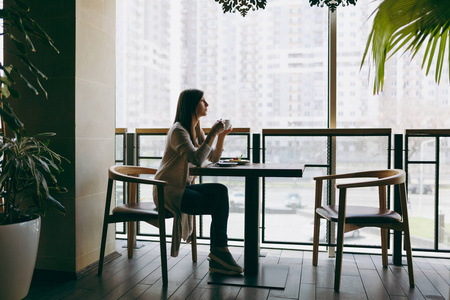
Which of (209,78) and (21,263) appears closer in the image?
(21,263)

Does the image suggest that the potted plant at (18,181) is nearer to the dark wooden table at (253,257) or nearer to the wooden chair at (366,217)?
the dark wooden table at (253,257)

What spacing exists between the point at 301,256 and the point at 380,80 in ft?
6.15

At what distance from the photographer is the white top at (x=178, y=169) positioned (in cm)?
248

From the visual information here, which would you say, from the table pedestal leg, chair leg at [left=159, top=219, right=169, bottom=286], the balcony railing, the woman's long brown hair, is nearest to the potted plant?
chair leg at [left=159, top=219, right=169, bottom=286]

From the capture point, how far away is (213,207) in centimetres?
260

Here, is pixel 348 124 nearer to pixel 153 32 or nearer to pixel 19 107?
pixel 153 32

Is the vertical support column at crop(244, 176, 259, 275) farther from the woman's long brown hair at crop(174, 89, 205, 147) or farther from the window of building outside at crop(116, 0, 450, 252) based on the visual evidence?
the window of building outside at crop(116, 0, 450, 252)

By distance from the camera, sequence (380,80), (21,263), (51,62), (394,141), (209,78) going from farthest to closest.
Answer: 1. (209,78)
2. (394,141)
3. (51,62)
4. (21,263)
5. (380,80)

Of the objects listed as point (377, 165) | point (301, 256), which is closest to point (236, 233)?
point (301, 256)

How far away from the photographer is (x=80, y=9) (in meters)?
2.61

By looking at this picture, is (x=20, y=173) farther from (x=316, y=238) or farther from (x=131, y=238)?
(x=316, y=238)

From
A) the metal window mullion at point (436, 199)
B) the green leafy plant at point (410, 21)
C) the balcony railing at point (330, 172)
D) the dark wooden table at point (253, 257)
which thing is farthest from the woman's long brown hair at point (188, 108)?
the metal window mullion at point (436, 199)

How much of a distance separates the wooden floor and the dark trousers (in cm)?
27

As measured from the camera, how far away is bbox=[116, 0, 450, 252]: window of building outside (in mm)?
3193
